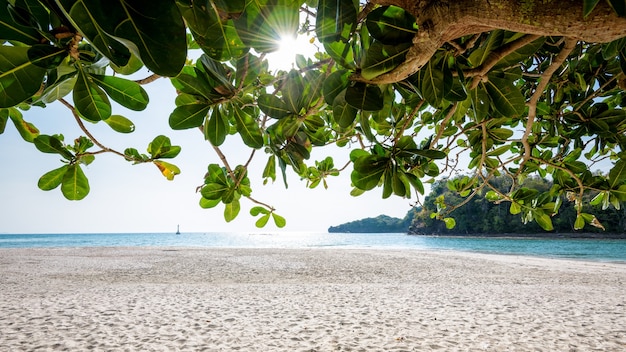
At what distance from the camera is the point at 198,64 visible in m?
0.69

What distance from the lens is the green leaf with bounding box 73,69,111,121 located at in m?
0.55

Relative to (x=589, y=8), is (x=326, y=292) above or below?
below

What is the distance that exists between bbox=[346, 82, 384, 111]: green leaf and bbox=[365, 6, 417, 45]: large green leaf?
11cm

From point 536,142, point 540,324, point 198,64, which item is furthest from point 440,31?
point 540,324

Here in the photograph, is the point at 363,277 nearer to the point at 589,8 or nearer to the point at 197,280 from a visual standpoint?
the point at 197,280

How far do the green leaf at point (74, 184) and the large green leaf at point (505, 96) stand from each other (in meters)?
1.09

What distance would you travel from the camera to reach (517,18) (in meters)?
0.43

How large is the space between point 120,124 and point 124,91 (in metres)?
0.22

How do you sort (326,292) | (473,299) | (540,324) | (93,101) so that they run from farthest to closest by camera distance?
(326,292)
(473,299)
(540,324)
(93,101)

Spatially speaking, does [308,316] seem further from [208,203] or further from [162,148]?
[162,148]

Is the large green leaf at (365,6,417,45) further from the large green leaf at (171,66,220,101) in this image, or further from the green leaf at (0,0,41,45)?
the green leaf at (0,0,41,45)

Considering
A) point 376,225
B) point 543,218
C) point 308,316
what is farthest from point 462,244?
point 376,225

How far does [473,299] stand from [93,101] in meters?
5.44

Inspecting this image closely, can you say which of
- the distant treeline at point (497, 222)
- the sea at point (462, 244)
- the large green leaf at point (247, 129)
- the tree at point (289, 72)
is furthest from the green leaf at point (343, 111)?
the distant treeline at point (497, 222)
